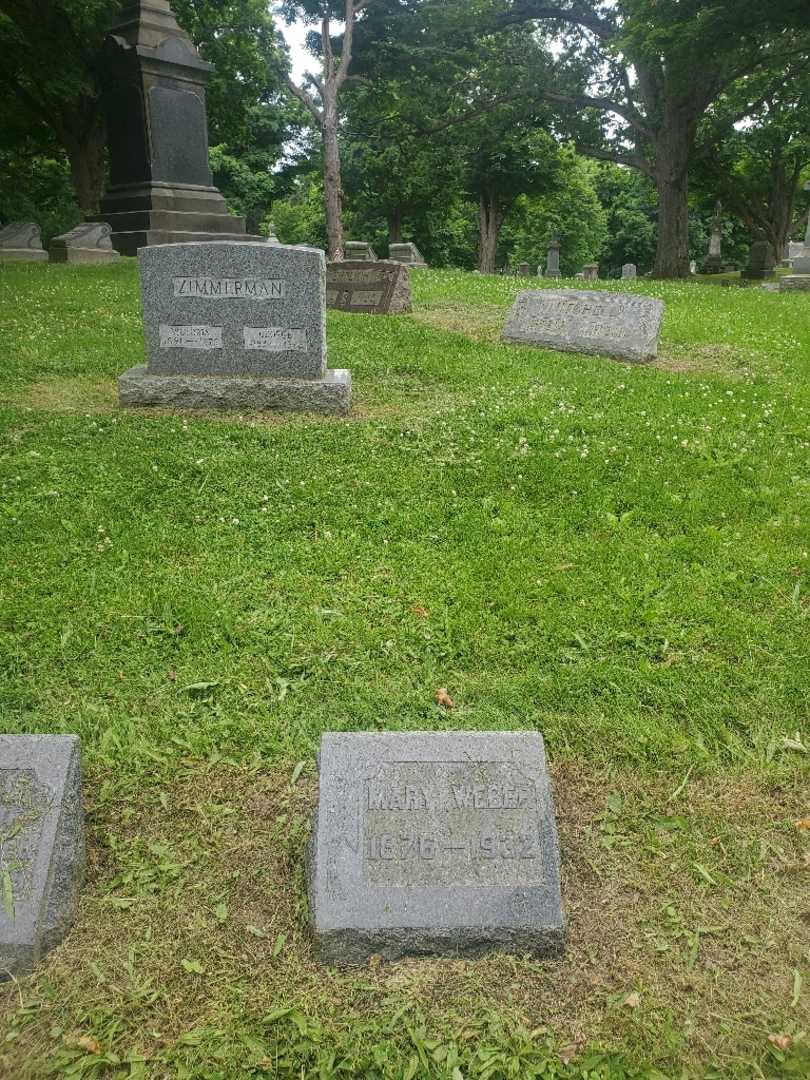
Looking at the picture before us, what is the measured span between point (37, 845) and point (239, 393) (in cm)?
562

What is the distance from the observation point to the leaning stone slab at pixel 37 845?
104 inches

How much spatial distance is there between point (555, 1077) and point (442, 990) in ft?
1.36

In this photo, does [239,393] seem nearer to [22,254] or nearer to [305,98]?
[22,254]

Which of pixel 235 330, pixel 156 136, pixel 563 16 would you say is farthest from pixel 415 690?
pixel 563 16

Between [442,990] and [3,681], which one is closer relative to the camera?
[442,990]

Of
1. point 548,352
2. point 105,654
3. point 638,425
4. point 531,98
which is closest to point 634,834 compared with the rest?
point 105,654

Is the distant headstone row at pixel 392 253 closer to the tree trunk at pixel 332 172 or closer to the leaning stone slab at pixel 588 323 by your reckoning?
the tree trunk at pixel 332 172

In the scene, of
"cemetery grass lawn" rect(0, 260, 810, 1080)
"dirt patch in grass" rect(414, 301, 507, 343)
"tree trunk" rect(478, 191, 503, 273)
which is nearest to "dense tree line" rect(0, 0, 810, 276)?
"tree trunk" rect(478, 191, 503, 273)

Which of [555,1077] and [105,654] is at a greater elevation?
[105,654]

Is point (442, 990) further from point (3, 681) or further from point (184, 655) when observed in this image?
point (3, 681)

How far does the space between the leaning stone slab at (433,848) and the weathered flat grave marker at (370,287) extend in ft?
35.4

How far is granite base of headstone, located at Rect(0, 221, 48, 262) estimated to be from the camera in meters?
18.3

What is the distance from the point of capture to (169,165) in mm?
16984

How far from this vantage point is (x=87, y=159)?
24.6 meters
